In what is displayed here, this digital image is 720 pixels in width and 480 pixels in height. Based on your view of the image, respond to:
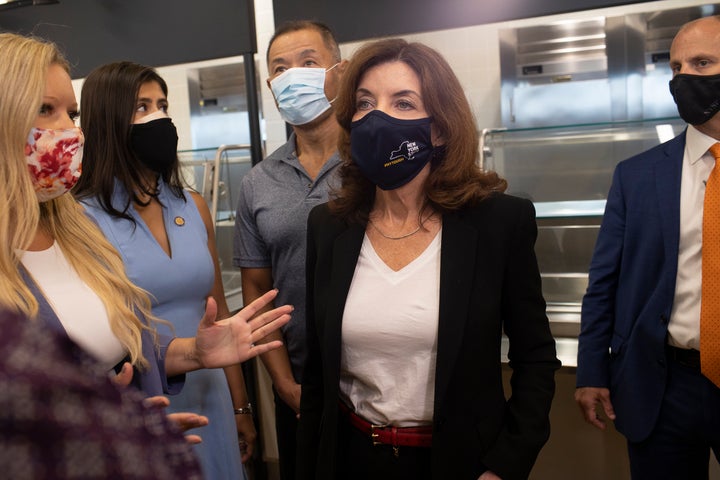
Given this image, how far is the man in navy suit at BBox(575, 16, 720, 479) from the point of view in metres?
1.93

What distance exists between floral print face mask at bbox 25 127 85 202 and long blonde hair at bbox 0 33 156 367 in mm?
76

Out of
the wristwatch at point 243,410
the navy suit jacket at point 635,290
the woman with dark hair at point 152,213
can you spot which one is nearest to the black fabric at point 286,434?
the wristwatch at point 243,410

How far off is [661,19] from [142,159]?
2.10 metres

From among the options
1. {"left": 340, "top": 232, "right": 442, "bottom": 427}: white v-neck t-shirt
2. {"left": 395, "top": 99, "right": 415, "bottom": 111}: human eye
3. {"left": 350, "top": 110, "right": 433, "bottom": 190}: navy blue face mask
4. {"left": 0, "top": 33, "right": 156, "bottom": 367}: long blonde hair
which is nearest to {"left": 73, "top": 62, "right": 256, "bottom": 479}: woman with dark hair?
{"left": 0, "top": 33, "right": 156, "bottom": 367}: long blonde hair

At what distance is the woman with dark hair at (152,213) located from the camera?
200 centimetres

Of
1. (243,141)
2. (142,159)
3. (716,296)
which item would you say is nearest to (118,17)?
(243,141)

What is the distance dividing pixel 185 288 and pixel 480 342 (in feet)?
3.13

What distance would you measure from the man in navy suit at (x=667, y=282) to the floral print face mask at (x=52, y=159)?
63.5 inches

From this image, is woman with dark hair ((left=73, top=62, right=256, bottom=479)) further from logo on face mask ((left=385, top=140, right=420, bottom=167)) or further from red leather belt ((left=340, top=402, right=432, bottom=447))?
logo on face mask ((left=385, top=140, right=420, bottom=167))

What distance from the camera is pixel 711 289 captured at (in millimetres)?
1876

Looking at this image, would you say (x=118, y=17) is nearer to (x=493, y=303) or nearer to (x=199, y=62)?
(x=199, y=62)

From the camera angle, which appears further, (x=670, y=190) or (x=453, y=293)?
(x=670, y=190)

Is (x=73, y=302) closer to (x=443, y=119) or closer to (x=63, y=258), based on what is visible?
(x=63, y=258)

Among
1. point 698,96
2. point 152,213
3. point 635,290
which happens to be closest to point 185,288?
point 152,213
